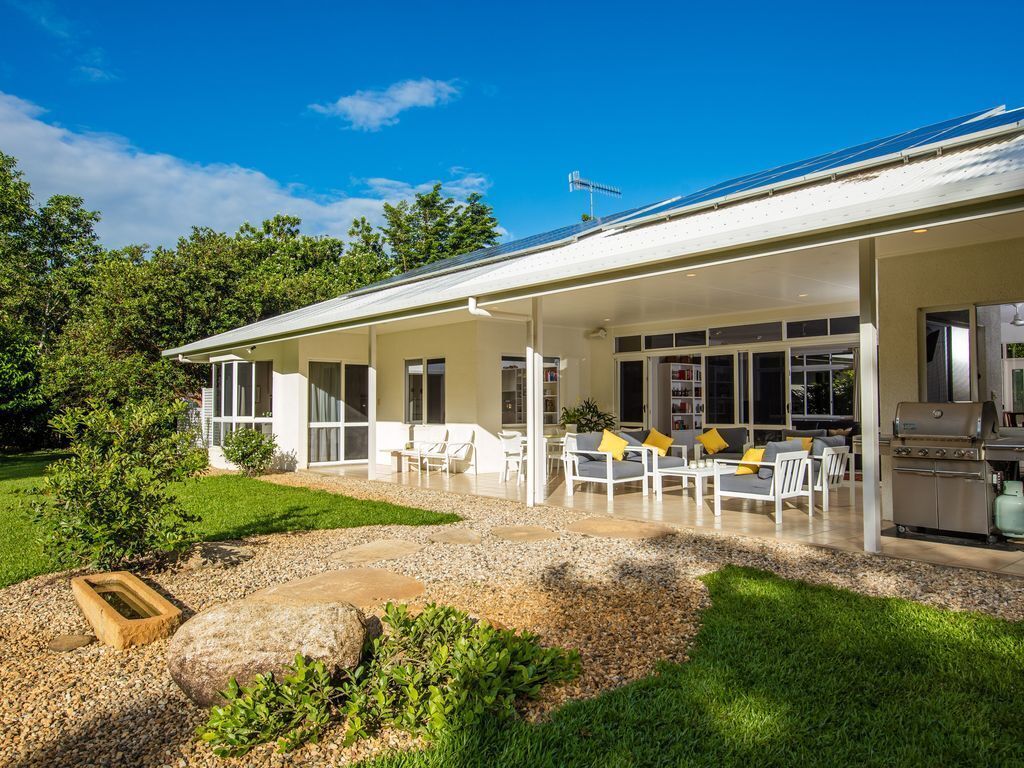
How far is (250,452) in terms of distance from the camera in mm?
13531

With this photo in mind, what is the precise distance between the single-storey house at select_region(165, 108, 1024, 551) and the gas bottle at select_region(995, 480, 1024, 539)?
98cm

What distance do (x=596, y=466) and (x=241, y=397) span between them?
9485 millimetres

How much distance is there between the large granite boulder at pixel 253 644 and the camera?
3232 mm

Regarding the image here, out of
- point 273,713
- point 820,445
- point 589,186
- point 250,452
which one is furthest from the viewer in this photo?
point 589,186

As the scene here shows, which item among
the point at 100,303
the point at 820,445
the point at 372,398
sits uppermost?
the point at 100,303

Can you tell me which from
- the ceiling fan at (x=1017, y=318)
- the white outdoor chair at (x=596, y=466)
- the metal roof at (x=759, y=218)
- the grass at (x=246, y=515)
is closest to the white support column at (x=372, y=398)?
the metal roof at (x=759, y=218)

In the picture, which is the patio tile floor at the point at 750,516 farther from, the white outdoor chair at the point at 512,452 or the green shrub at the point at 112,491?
the green shrub at the point at 112,491

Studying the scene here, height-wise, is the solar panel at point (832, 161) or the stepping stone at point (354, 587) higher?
the solar panel at point (832, 161)

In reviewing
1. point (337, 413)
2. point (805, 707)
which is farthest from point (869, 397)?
point (337, 413)

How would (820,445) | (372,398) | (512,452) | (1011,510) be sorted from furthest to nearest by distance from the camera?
(512,452) → (372,398) → (820,445) → (1011,510)

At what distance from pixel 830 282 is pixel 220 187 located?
27617 millimetres

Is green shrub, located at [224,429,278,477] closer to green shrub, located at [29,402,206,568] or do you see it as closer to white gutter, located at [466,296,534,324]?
white gutter, located at [466,296,534,324]

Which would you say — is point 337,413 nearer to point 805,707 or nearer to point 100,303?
point 100,303

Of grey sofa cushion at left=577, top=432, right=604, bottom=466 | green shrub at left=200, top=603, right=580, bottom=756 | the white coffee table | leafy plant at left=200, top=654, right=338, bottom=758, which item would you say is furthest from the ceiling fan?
leafy plant at left=200, top=654, right=338, bottom=758
